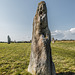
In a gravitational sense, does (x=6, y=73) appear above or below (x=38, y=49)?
below

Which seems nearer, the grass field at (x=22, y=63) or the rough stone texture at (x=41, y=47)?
the rough stone texture at (x=41, y=47)

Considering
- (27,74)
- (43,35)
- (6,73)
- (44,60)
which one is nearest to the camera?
(44,60)

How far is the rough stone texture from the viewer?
16.9ft

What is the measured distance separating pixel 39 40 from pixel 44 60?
4.86 feet

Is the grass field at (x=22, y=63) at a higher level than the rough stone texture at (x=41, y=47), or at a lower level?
lower

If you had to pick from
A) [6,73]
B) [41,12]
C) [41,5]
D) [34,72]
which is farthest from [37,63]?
[41,5]

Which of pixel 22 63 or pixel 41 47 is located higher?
pixel 41 47

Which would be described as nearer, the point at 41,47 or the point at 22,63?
the point at 41,47

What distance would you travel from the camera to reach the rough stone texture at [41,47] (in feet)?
16.9

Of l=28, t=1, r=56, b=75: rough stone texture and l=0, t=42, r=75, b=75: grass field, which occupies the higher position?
l=28, t=1, r=56, b=75: rough stone texture

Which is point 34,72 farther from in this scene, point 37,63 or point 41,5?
point 41,5

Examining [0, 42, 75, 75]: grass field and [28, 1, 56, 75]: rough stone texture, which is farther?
[0, 42, 75, 75]: grass field

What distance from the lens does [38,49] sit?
5336 millimetres

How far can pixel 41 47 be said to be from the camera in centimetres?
523
